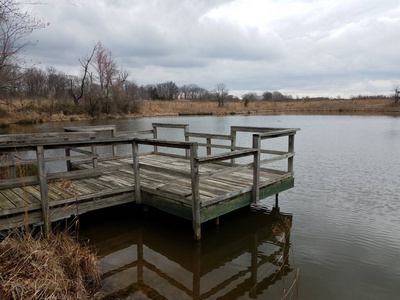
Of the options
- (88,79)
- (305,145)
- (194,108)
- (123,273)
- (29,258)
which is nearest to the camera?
(29,258)

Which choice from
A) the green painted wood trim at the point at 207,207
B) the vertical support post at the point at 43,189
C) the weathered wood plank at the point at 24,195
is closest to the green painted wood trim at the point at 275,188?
the green painted wood trim at the point at 207,207

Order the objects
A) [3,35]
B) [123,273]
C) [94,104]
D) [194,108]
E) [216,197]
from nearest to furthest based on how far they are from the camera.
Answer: [123,273] → [216,197] → [3,35] → [94,104] → [194,108]

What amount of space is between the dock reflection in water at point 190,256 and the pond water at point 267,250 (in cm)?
1

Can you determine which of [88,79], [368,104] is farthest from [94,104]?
[368,104]

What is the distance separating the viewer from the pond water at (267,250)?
4152mm

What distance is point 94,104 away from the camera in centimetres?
3634

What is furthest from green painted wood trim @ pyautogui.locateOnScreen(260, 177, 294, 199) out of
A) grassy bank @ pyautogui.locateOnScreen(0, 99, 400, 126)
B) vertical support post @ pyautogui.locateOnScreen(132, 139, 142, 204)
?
grassy bank @ pyautogui.locateOnScreen(0, 99, 400, 126)

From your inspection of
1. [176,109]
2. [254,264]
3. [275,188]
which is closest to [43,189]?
[254,264]

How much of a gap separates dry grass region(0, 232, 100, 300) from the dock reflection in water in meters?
0.41

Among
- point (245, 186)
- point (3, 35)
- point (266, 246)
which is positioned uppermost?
point (3, 35)

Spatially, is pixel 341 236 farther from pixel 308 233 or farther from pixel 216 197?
pixel 216 197

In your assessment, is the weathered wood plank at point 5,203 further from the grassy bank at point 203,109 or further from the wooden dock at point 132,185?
the grassy bank at point 203,109

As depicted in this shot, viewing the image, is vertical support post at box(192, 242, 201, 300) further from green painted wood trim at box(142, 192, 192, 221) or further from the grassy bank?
the grassy bank

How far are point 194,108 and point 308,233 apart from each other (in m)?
46.1
